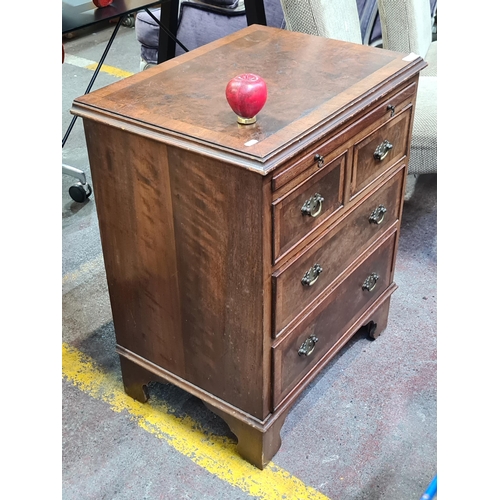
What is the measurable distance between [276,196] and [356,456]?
934mm

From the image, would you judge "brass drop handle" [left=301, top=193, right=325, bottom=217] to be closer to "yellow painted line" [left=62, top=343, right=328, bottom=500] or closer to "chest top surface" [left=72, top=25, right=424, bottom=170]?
"chest top surface" [left=72, top=25, right=424, bottom=170]

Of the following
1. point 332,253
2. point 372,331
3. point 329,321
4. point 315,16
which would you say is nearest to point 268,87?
point 332,253

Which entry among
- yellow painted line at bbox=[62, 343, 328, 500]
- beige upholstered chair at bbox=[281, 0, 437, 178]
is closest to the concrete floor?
yellow painted line at bbox=[62, 343, 328, 500]

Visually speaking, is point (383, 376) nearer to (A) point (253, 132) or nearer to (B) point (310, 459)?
(B) point (310, 459)

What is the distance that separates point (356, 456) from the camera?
6.52ft

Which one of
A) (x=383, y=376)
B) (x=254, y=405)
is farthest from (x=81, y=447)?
(x=383, y=376)

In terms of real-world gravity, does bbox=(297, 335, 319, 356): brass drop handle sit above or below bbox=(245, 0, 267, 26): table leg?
below

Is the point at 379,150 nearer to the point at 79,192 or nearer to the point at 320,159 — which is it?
the point at 320,159

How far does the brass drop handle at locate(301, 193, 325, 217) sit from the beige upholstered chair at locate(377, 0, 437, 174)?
1.26m

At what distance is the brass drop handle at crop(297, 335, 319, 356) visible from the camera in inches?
74.5

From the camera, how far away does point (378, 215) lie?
2.06 m

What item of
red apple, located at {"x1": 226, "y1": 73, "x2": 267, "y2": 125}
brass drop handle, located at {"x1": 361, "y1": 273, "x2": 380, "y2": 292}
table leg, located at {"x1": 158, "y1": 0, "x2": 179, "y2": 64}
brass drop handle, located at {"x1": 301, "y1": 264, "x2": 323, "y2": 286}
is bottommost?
brass drop handle, located at {"x1": 361, "y1": 273, "x2": 380, "y2": 292}

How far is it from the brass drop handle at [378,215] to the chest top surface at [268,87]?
41cm

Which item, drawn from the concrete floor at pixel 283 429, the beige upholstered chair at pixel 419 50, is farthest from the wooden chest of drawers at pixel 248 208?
the beige upholstered chair at pixel 419 50
